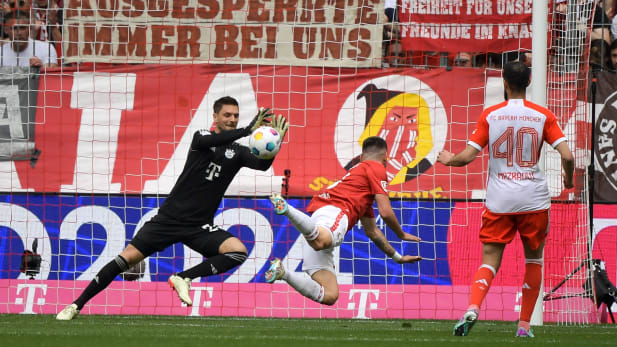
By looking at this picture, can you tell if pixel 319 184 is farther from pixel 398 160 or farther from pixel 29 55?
pixel 29 55

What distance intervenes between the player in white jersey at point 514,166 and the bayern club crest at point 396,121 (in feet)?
14.2

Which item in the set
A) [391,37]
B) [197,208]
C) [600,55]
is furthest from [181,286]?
[600,55]

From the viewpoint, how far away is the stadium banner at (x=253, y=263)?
36.0ft

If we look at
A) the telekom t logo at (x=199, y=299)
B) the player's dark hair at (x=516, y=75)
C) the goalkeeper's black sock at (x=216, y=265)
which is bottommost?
the telekom t logo at (x=199, y=299)

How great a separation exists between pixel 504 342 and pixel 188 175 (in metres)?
3.33

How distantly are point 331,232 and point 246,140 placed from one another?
365 cm

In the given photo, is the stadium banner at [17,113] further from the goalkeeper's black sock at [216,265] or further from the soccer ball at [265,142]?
the soccer ball at [265,142]

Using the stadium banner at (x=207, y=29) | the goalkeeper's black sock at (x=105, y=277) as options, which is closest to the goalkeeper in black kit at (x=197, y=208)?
the goalkeeper's black sock at (x=105, y=277)

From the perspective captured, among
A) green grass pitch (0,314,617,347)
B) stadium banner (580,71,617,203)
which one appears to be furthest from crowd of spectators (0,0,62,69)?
stadium banner (580,71,617,203)

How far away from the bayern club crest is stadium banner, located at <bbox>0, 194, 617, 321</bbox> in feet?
2.14

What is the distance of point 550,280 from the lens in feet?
33.1

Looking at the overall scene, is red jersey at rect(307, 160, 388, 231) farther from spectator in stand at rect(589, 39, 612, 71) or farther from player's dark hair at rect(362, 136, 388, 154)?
spectator in stand at rect(589, 39, 612, 71)

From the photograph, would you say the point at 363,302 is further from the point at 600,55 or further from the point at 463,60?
the point at 600,55

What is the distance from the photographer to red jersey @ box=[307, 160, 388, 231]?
8.23 metres
